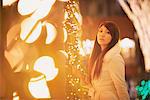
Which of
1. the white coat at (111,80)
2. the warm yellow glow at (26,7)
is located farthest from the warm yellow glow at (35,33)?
the white coat at (111,80)

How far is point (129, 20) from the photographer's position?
7.77 ft

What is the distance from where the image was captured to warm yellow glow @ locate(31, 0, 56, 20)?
93.7 inches

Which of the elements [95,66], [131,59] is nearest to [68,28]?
[95,66]

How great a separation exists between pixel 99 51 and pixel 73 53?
223mm

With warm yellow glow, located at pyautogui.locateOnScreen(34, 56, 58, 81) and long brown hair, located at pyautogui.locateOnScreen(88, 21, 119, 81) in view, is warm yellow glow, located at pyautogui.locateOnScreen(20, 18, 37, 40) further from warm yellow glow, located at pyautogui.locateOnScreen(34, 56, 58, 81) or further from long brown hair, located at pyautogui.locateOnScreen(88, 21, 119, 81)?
long brown hair, located at pyautogui.locateOnScreen(88, 21, 119, 81)

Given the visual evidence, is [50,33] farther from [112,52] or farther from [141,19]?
[141,19]

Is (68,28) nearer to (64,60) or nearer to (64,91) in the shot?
(64,60)

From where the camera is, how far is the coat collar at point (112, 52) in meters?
2.36

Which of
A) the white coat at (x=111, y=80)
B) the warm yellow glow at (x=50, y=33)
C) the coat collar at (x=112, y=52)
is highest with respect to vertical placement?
the warm yellow glow at (x=50, y=33)

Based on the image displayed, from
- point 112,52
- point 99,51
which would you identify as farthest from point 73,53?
point 112,52

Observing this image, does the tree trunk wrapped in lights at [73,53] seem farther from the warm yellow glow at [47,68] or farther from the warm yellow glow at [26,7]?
the warm yellow glow at [26,7]

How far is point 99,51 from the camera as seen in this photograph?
2.36 meters

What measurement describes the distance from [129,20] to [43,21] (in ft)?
2.41

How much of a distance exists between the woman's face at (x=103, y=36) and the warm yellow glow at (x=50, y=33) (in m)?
0.38
